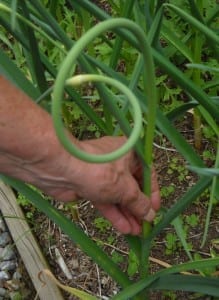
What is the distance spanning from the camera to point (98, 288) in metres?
1.89

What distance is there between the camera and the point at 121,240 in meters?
1.94

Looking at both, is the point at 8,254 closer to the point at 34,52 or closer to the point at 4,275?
the point at 4,275

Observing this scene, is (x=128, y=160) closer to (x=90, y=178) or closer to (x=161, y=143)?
(x=90, y=178)

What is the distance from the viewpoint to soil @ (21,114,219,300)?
1.87m

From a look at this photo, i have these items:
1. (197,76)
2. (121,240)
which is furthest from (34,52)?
(121,240)

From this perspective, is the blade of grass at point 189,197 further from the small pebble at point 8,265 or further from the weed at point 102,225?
the small pebble at point 8,265

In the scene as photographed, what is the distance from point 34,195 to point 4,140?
1.05 ft

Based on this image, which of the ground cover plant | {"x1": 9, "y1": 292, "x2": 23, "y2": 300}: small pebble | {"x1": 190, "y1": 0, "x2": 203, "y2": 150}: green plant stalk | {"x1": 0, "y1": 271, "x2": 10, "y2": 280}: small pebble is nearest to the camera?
the ground cover plant

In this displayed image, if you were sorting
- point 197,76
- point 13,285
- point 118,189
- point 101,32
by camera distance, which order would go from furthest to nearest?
point 13,285 < point 197,76 < point 118,189 < point 101,32

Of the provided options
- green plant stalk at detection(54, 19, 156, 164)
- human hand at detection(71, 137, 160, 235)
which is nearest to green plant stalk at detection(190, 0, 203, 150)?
human hand at detection(71, 137, 160, 235)

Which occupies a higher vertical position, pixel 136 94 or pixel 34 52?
pixel 34 52

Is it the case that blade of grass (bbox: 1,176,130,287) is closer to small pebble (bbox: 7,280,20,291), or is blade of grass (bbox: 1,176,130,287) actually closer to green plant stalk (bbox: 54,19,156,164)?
green plant stalk (bbox: 54,19,156,164)

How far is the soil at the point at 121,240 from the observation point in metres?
1.87

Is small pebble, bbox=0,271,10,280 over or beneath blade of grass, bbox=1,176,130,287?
beneath
